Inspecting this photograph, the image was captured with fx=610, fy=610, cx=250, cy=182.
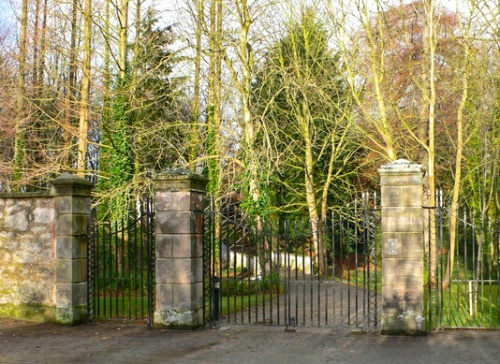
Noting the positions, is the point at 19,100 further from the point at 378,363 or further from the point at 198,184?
the point at 378,363

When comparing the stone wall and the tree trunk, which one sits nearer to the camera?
the stone wall

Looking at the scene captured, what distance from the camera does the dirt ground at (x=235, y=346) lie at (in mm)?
8148

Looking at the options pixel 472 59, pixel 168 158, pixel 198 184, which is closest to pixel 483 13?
pixel 472 59

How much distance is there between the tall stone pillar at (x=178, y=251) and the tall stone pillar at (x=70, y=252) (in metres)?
1.57

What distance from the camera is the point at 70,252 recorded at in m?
11.0

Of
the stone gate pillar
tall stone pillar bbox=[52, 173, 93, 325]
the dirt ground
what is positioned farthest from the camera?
tall stone pillar bbox=[52, 173, 93, 325]

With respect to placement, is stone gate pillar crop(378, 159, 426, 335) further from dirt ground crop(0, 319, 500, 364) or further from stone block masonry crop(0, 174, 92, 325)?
stone block masonry crop(0, 174, 92, 325)

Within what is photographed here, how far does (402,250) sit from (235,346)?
3.01 metres

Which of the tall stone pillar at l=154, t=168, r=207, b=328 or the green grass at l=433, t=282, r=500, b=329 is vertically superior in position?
the tall stone pillar at l=154, t=168, r=207, b=328

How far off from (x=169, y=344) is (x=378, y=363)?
10.4ft

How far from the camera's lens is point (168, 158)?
25.4 m

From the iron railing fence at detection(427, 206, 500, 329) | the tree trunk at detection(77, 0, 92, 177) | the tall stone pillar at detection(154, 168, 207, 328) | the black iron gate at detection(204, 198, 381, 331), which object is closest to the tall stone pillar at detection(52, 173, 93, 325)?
the tall stone pillar at detection(154, 168, 207, 328)

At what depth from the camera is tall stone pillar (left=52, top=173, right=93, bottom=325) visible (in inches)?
430

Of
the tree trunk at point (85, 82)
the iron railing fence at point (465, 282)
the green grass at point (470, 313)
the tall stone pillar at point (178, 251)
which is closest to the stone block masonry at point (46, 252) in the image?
the tall stone pillar at point (178, 251)
